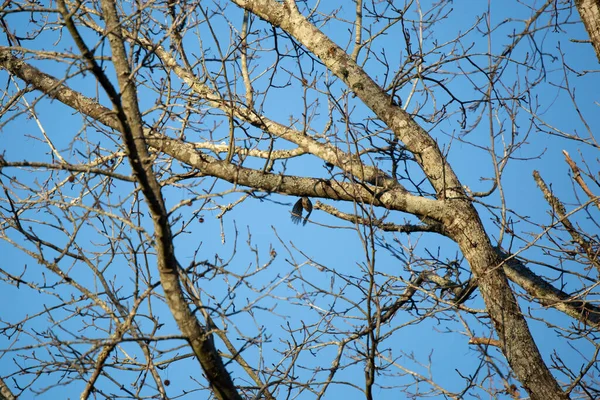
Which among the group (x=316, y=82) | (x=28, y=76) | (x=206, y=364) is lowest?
(x=206, y=364)

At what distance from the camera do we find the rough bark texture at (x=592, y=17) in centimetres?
459

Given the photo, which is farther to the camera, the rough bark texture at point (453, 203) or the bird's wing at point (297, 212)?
the bird's wing at point (297, 212)

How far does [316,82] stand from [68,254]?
2.47 meters

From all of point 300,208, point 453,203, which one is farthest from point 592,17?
point 300,208

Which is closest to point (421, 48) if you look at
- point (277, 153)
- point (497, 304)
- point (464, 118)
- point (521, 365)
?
point (464, 118)

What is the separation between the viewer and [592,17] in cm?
460

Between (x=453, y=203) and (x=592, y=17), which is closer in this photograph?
(x=592, y=17)

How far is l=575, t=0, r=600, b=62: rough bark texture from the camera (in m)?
4.59

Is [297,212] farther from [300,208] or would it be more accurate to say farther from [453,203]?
[453,203]

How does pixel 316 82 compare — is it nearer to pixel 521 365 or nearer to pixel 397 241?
pixel 397 241

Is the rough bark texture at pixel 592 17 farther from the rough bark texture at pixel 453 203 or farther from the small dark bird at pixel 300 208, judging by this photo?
the small dark bird at pixel 300 208

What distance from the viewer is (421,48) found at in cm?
558

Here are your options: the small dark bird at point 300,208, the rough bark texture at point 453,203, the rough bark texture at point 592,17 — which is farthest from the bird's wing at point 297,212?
the rough bark texture at point 592,17

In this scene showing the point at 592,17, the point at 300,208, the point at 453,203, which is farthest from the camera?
the point at 300,208
